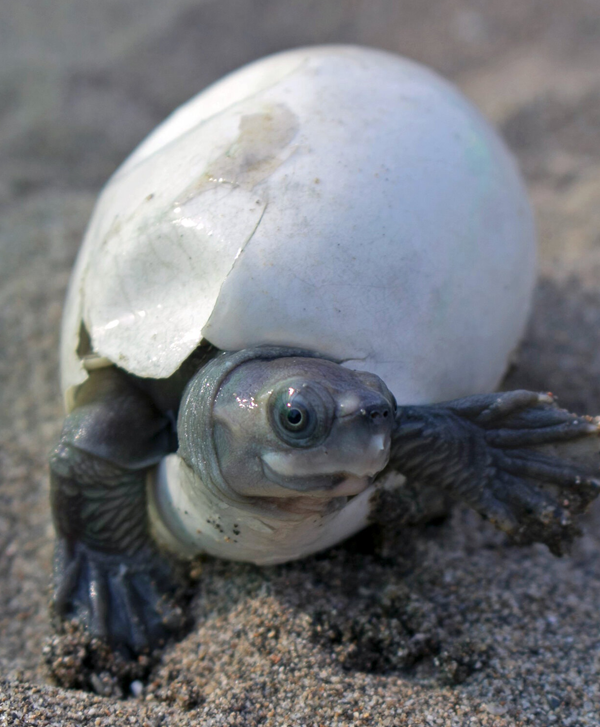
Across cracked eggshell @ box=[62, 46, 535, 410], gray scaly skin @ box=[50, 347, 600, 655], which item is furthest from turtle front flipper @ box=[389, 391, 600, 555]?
cracked eggshell @ box=[62, 46, 535, 410]

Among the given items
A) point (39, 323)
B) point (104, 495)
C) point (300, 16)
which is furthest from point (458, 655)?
point (300, 16)

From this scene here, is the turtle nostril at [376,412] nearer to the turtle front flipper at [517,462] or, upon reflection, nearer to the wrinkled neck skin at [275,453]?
the wrinkled neck skin at [275,453]

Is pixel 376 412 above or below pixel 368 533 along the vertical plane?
above

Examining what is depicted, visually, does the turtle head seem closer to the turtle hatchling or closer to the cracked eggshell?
the turtle hatchling

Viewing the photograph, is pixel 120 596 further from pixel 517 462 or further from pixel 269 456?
pixel 517 462

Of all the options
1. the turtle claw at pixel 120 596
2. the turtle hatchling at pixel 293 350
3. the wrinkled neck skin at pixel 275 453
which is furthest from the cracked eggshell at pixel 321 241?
the turtle claw at pixel 120 596

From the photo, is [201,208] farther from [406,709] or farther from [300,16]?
[300,16]

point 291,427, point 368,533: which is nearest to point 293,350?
point 291,427
